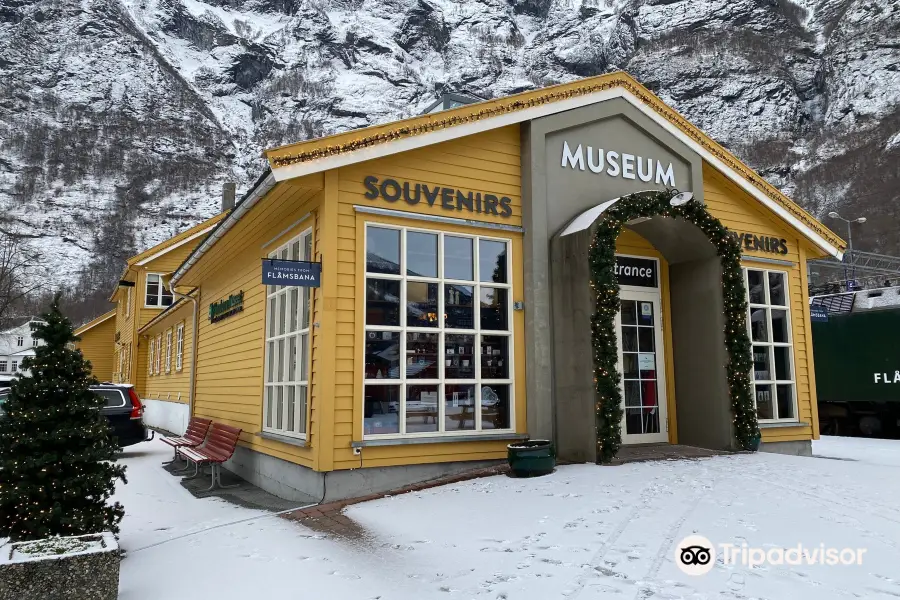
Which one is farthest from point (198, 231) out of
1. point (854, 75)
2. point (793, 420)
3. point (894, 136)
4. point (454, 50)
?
point (454, 50)

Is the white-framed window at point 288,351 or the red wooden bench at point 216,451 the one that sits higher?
the white-framed window at point 288,351

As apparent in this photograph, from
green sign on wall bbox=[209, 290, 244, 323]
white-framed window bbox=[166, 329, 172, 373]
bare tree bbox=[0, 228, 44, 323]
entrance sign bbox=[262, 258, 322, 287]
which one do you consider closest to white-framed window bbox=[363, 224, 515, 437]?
entrance sign bbox=[262, 258, 322, 287]

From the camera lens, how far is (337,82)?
146375 millimetres

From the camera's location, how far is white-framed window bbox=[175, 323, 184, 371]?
54.5 feet

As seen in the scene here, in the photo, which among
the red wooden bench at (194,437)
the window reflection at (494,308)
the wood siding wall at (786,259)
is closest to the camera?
the window reflection at (494,308)

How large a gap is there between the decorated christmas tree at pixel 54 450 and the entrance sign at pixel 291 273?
206 cm

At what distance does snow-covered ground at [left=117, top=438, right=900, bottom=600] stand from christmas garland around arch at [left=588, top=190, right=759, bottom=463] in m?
0.74

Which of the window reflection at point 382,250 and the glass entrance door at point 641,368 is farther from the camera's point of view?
the glass entrance door at point 641,368

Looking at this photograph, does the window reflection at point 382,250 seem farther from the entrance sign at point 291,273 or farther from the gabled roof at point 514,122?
the gabled roof at point 514,122

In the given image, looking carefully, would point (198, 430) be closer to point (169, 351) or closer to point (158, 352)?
point (169, 351)

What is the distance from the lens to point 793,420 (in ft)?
35.1

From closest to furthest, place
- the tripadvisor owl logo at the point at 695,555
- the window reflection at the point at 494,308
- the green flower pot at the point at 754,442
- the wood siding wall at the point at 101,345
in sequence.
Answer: the tripadvisor owl logo at the point at 695,555 → the window reflection at the point at 494,308 → the green flower pot at the point at 754,442 → the wood siding wall at the point at 101,345

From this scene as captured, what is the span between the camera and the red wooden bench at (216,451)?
896cm

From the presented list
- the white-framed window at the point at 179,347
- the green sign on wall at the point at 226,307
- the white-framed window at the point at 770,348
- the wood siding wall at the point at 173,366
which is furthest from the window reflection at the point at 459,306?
the white-framed window at the point at 179,347
